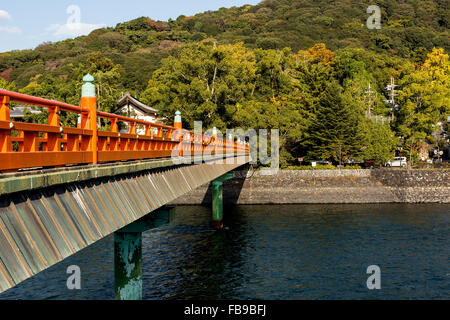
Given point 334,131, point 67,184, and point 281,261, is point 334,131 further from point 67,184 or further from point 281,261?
point 67,184

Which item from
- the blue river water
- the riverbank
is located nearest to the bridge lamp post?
the blue river water

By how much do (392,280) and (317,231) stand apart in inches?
589

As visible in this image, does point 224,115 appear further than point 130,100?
No

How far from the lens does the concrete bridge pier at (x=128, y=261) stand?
18.0 m

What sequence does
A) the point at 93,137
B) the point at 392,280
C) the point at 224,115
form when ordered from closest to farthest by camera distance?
the point at 93,137
the point at 392,280
the point at 224,115

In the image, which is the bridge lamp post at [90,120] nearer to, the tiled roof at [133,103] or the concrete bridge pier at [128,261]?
the concrete bridge pier at [128,261]

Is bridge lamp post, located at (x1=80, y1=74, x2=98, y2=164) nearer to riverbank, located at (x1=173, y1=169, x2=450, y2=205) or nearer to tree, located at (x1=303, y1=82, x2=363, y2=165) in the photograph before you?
riverbank, located at (x1=173, y1=169, x2=450, y2=205)

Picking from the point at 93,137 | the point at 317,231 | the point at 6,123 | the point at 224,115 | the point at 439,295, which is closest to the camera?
the point at 6,123

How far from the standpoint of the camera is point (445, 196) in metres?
61.6

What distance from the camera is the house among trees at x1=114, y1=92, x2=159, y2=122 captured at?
7912cm

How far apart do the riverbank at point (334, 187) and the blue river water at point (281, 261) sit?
37.2ft

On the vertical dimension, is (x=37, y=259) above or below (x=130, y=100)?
below
